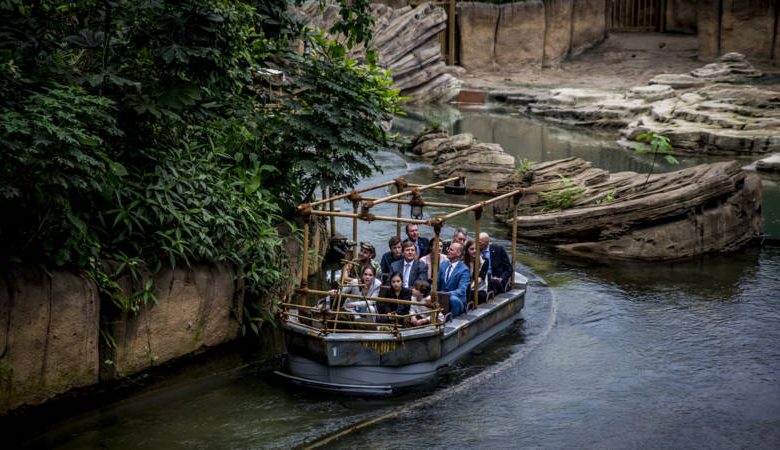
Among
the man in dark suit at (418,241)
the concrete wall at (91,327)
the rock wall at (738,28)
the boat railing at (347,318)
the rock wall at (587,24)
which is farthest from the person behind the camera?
the rock wall at (587,24)

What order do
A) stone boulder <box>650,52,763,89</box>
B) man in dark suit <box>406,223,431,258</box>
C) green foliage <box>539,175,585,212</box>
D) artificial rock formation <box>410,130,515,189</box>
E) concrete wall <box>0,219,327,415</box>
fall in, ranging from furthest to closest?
stone boulder <box>650,52,763,89</box> → artificial rock formation <box>410,130,515,189</box> → green foliage <box>539,175,585,212</box> → man in dark suit <box>406,223,431,258</box> → concrete wall <box>0,219,327,415</box>

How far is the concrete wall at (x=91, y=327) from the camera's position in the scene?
8758 mm

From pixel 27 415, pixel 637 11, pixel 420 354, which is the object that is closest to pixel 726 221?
pixel 420 354

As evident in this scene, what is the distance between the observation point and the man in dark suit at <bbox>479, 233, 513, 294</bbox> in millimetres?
12211

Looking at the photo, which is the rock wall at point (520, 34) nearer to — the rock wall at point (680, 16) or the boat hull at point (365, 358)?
the rock wall at point (680, 16)

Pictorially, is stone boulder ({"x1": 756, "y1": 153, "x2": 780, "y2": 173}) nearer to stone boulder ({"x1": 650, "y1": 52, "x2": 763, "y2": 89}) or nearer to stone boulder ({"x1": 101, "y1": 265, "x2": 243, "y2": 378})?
stone boulder ({"x1": 650, "y1": 52, "x2": 763, "y2": 89})

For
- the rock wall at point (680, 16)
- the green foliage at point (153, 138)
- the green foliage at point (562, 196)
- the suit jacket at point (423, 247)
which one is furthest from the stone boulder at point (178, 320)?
the rock wall at point (680, 16)

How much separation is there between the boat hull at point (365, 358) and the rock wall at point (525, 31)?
27164mm

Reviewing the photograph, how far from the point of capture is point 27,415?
8.98 meters

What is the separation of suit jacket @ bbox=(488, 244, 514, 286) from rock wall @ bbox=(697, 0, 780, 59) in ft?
78.2

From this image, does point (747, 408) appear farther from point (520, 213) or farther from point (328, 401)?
point (520, 213)

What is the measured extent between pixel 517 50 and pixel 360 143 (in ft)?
83.2

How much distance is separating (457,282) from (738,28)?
25775 millimetres

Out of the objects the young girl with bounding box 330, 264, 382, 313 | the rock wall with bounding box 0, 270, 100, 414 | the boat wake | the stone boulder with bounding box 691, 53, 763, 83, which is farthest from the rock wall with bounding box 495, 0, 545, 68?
the rock wall with bounding box 0, 270, 100, 414
